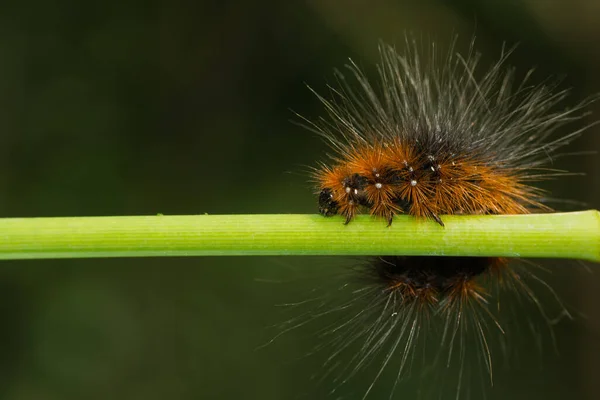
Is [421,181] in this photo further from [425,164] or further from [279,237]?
[279,237]

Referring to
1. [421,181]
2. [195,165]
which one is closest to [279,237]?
[421,181]

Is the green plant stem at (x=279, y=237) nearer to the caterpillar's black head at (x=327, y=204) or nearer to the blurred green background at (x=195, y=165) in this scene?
the caterpillar's black head at (x=327, y=204)

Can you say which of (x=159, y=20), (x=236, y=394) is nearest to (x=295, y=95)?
(x=159, y=20)

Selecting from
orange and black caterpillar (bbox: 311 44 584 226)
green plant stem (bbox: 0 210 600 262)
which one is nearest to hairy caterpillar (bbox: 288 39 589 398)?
orange and black caterpillar (bbox: 311 44 584 226)

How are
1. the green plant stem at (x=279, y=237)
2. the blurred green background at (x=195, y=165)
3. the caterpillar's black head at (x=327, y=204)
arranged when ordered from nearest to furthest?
the green plant stem at (x=279, y=237)
the caterpillar's black head at (x=327, y=204)
the blurred green background at (x=195, y=165)

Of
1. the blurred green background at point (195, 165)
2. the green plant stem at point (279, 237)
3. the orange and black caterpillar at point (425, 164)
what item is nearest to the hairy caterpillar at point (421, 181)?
the orange and black caterpillar at point (425, 164)

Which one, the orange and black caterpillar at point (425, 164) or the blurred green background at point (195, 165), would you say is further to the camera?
the blurred green background at point (195, 165)
